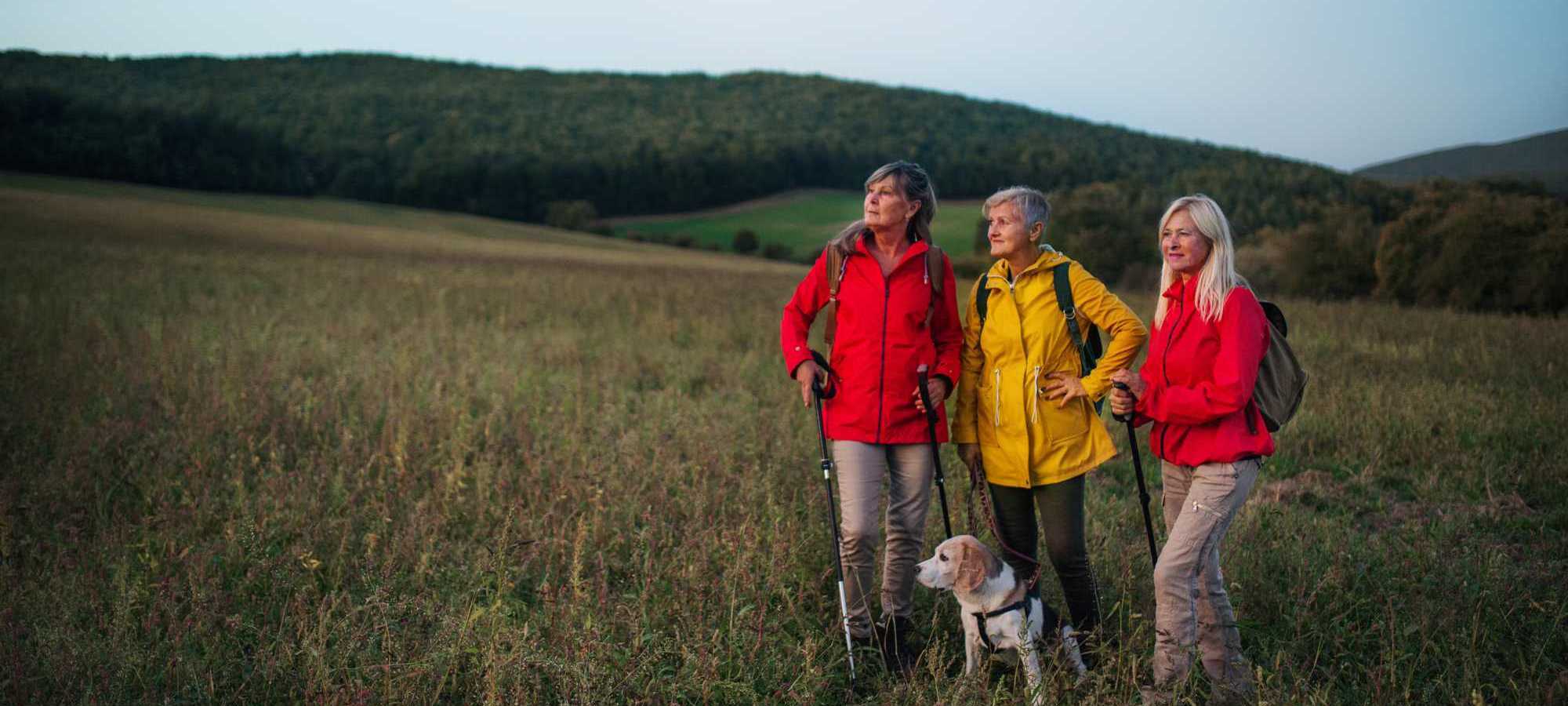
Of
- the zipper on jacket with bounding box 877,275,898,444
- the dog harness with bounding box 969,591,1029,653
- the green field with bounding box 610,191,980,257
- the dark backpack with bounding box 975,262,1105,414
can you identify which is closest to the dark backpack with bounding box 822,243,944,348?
the zipper on jacket with bounding box 877,275,898,444

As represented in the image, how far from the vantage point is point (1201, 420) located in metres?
3.15

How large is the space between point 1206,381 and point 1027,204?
99 cm

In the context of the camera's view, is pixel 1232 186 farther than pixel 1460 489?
Yes

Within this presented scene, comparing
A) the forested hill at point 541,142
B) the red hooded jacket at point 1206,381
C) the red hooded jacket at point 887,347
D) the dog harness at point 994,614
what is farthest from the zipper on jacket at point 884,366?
the forested hill at point 541,142

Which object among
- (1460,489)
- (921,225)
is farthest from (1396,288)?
(921,225)

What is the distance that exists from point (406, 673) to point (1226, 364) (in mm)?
3309

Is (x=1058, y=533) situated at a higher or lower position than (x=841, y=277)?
lower

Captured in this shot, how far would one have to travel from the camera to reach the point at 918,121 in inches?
3770

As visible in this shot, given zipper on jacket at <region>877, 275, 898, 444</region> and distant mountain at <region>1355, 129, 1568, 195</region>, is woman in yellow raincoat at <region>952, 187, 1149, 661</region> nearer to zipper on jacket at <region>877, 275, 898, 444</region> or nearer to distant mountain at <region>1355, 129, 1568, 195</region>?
zipper on jacket at <region>877, 275, 898, 444</region>

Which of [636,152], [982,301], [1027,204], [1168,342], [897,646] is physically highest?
[636,152]

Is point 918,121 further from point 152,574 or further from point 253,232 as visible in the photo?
point 152,574

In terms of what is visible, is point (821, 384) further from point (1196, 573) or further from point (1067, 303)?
point (1196, 573)

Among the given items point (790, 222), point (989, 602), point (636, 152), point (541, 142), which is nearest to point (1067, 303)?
point (989, 602)

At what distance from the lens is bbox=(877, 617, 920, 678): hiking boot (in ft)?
12.1
